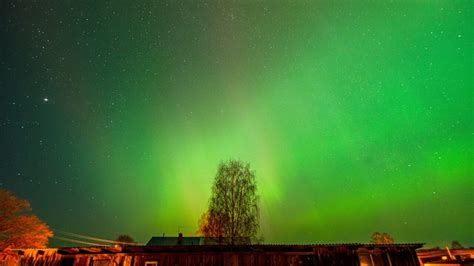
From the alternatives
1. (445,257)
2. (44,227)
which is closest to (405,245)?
(445,257)

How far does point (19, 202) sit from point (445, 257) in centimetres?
4300

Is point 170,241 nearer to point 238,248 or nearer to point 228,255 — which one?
point 228,255

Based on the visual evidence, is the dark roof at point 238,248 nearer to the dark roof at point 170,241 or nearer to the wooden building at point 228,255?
the wooden building at point 228,255

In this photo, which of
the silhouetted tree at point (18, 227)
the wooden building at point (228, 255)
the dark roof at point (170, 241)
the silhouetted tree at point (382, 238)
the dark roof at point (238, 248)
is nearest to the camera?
the dark roof at point (238, 248)

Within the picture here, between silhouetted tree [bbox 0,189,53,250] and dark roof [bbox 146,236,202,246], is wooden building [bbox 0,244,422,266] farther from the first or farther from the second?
dark roof [bbox 146,236,202,246]

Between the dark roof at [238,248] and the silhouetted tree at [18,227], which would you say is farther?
the silhouetted tree at [18,227]

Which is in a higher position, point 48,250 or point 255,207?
point 255,207

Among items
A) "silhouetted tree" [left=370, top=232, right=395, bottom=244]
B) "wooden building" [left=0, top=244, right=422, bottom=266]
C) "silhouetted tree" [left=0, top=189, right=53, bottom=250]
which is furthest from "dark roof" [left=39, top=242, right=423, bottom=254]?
"silhouetted tree" [left=370, top=232, right=395, bottom=244]

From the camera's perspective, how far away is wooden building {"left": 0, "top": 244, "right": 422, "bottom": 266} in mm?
17500

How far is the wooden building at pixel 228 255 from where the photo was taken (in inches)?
689

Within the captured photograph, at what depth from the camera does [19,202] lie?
31672mm

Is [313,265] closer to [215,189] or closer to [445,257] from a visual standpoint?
[445,257]

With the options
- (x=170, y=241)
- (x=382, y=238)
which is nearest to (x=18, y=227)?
(x=170, y=241)

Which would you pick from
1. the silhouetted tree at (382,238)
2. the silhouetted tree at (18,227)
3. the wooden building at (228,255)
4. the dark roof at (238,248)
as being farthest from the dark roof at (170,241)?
the silhouetted tree at (382,238)
